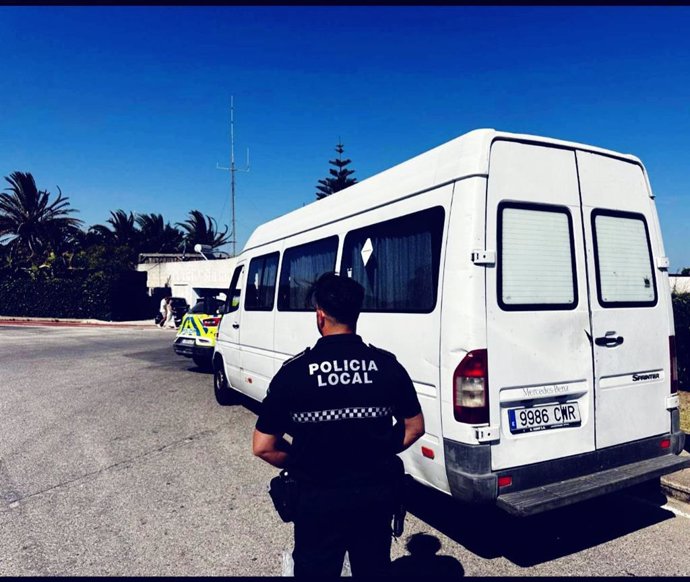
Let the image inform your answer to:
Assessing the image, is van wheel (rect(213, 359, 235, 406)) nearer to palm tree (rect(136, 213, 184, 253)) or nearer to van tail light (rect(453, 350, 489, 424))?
van tail light (rect(453, 350, 489, 424))

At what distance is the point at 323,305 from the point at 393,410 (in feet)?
1.69

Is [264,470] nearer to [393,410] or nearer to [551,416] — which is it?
[551,416]

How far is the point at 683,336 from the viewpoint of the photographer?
7.63 m

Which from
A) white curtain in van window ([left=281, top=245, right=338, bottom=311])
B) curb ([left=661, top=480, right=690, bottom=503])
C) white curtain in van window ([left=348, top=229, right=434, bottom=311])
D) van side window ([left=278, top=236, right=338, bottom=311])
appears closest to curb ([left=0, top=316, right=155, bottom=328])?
van side window ([left=278, top=236, right=338, bottom=311])

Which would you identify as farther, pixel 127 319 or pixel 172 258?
pixel 172 258

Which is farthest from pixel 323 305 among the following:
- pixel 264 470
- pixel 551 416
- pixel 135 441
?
pixel 135 441

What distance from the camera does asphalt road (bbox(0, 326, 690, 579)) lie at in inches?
138

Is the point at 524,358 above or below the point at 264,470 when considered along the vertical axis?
above

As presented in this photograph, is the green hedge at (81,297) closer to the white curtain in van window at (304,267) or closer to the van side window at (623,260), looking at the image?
the white curtain in van window at (304,267)

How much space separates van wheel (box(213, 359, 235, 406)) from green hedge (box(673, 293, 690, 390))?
21.6 ft

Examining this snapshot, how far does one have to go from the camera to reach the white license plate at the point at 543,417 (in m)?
3.48

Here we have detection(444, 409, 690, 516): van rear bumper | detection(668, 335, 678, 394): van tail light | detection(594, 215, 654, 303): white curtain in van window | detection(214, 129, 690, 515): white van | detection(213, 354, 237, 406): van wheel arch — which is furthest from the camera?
detection(213, 354, 237, 406): van wheel arch

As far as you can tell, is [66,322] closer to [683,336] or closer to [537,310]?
[683,336]

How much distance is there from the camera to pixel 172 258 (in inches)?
1645
